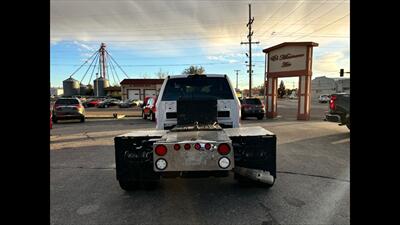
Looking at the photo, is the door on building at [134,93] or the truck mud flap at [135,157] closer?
the truck mud flap at [135,157]

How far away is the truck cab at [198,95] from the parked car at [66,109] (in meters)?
13.4

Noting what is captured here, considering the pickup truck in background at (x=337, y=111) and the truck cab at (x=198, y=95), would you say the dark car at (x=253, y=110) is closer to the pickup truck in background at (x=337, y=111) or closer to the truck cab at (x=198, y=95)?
the pickup truck in background at (x=337, y=111)

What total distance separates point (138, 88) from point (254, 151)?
60.1 metres

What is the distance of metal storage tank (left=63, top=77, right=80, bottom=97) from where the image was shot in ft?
261

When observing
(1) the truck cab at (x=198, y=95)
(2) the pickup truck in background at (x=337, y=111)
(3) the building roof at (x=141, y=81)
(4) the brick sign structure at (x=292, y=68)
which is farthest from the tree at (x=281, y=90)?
(1) the truck cab at (x=198, y=95)

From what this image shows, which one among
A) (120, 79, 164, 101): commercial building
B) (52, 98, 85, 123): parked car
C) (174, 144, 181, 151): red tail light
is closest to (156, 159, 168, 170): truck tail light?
(174, 144, 181, 151): red tail light

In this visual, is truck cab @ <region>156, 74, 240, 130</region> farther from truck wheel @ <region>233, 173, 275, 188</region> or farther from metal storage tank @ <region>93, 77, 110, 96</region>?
metal storage tank @ <region>93, 77, 110, 96</region>

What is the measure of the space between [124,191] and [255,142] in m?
2.31

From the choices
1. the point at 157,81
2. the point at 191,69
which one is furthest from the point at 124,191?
the point at 191,69

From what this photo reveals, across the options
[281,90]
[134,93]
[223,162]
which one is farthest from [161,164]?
[281,90]

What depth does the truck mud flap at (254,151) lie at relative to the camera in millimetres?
3855

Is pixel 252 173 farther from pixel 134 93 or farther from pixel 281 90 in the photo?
pixel 281 90

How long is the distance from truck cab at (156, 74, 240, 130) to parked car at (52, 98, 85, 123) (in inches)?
529

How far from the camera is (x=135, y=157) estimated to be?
3932 mm
